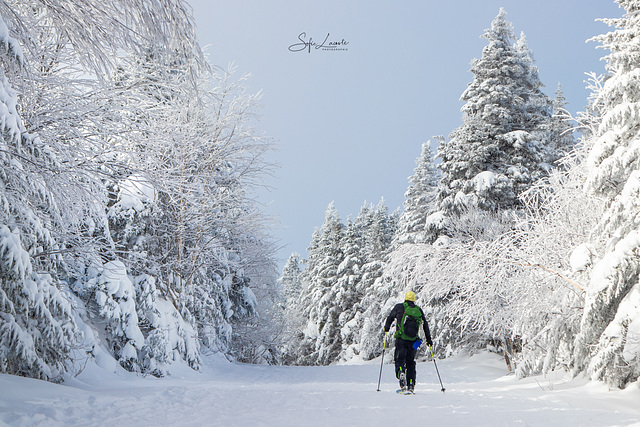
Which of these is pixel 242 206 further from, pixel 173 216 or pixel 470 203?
pixel 470 203

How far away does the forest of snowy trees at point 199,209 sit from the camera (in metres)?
6.25

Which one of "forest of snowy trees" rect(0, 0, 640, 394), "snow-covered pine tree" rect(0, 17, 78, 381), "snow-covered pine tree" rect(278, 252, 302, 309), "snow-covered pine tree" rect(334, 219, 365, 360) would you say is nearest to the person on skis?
"forest of snowy trees" rect(0, 0, 640, 394)

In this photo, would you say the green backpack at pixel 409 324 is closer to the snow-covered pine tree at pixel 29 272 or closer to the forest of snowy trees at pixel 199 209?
the forest of snowy trees at pixel 199 209

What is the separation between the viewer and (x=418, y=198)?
2647 cm

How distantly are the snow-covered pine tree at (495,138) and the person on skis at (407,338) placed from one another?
9.91 meters

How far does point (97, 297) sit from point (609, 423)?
9.47 meters

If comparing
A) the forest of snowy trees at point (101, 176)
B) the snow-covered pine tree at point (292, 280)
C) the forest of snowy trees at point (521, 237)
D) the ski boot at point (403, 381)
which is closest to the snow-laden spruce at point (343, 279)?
the forest of snowy trees at point (521, 237)

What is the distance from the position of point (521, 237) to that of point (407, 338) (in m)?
5.45

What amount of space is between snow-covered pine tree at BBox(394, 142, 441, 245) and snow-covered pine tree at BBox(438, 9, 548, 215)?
17.4ft

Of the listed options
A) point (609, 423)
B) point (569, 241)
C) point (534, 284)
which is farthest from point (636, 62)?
point (609, 423)

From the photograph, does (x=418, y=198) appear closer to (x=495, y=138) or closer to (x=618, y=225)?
(x=495, y=138)

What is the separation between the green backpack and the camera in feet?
30.5

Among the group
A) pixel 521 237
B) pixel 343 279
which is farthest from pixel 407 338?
pixel 343 279

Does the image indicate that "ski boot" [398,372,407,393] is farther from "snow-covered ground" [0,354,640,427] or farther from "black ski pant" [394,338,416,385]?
"snow-covered ground" [0,354,640,427]
